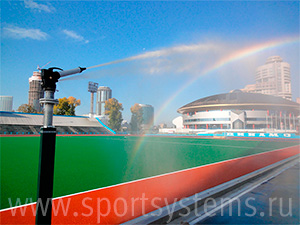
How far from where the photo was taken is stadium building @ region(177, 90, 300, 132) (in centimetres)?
7247

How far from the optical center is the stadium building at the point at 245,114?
72475 mm

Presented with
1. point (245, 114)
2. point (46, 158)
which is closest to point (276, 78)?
point (245, 114)

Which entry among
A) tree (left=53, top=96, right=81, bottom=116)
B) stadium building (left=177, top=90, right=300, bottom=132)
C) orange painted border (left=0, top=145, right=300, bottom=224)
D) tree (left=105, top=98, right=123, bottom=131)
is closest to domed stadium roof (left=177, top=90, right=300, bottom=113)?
stadium building (left=177, top=90, right=300, bottom=132)

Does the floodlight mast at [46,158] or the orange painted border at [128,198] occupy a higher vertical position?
the floodlight mast at [46,158]

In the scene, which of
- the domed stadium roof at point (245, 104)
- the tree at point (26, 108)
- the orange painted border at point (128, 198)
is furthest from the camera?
the domed stadium roof at point (245, 104)

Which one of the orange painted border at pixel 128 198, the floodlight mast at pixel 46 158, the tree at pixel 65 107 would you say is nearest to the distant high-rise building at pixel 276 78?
the tree at pixel 65 107

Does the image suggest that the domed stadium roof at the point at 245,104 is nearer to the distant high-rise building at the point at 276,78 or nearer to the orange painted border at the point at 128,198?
the orange painted border at the point at 128,198

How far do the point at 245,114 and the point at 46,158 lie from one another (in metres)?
79.6

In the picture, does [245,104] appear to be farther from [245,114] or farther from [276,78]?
[276,78]

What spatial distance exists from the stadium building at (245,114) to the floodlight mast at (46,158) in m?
76.1

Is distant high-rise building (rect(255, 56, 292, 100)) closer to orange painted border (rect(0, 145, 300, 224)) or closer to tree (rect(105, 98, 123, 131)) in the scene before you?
tree (rect(105, 98, 123, 131))

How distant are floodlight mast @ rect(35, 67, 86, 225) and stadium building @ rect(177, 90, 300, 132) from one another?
76121 mm

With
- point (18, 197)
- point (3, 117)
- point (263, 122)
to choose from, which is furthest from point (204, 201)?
point (263, 122)

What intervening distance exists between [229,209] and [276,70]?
688 ft
